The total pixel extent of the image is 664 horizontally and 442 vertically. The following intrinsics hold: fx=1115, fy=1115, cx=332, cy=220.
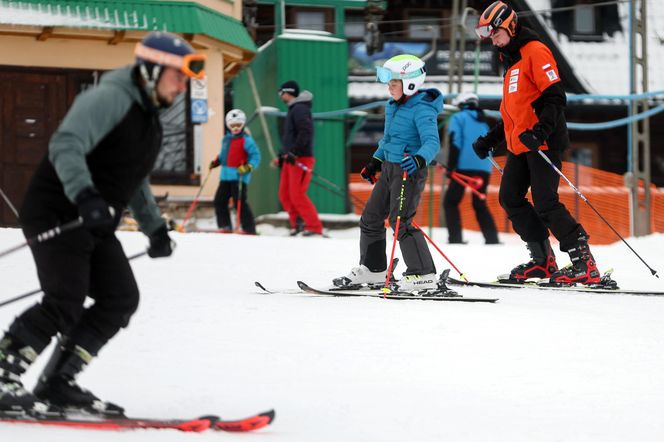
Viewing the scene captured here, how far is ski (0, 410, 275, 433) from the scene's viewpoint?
12.5 ft

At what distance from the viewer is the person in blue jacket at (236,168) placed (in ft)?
43.4

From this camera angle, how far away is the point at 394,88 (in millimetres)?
6918

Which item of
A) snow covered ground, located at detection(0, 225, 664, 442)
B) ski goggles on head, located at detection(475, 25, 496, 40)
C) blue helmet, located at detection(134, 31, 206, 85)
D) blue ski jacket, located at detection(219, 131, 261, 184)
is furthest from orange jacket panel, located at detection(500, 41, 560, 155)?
blue ski jacket, located at detection(219, 131, 261, 184)

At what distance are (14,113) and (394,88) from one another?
10.8m

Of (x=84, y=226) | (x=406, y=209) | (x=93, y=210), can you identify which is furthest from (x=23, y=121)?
(x=93, y=210)

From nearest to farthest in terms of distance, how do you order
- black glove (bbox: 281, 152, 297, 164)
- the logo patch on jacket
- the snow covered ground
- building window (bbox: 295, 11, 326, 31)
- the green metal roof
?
the snow covered ground < the logo patch on jacket < black glove (bbox: 281, 152, 297, 164) < the green metal roof < building window (bbox: 295, 11, 326, 31)

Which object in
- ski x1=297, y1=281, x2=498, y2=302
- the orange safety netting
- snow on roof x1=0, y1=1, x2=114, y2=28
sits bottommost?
the orange safety netting

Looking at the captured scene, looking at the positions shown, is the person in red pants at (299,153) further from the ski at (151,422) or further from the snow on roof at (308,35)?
the ski at (151,422)

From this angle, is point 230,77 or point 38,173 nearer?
point 38,173

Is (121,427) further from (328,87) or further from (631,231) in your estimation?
(328,87)

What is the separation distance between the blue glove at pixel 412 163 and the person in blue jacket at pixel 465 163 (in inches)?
209

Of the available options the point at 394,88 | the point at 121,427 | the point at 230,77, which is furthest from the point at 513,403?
the point at 230,77

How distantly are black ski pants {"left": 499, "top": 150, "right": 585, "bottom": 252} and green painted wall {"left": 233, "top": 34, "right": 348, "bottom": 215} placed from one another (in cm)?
892

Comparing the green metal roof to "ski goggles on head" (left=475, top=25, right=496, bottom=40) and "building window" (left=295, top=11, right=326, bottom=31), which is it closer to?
"building window" (left=295, top=11, right=326, bottom=31)
